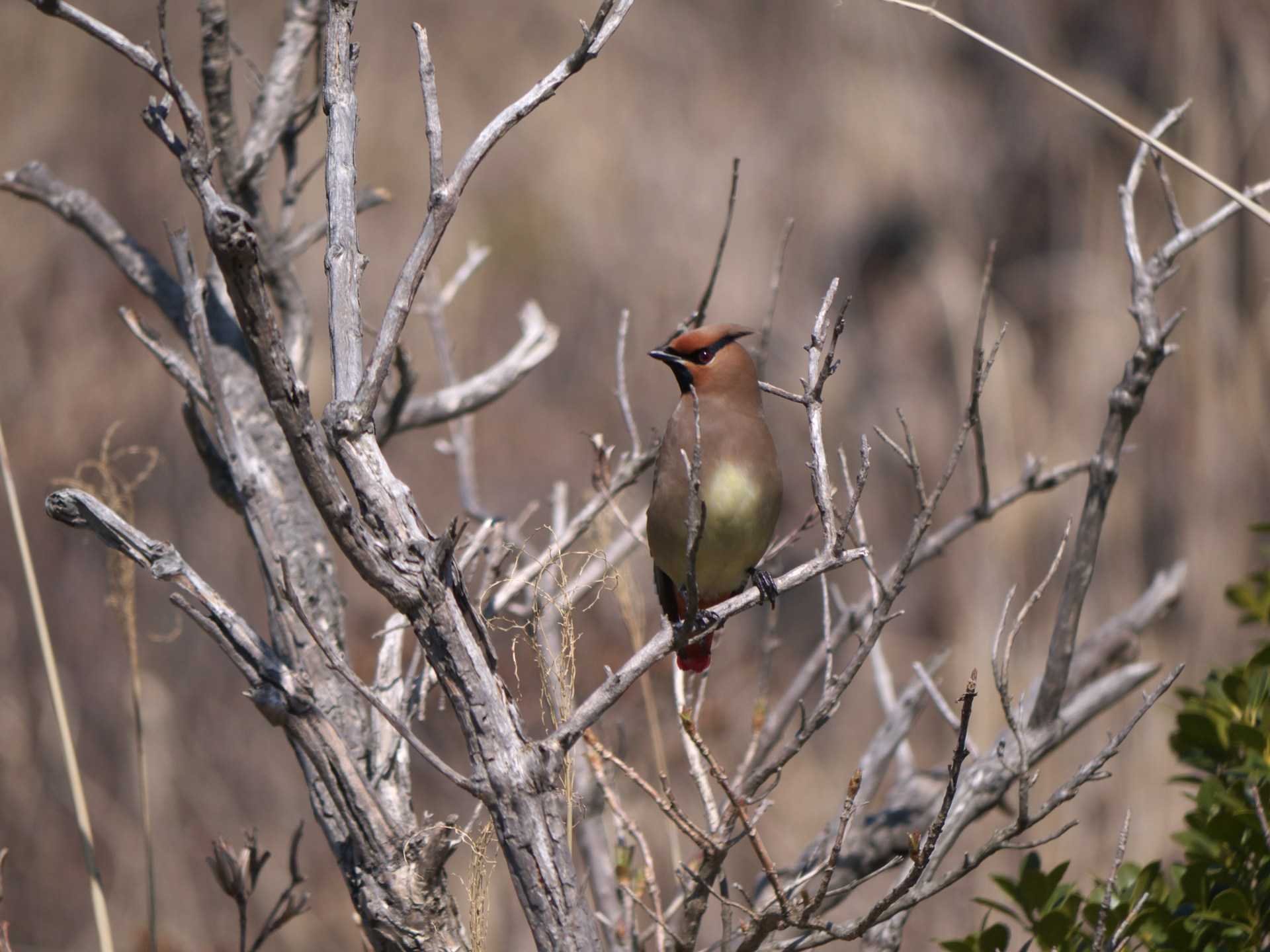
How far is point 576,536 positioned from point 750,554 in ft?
1.49

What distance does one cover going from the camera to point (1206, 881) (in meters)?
1.87

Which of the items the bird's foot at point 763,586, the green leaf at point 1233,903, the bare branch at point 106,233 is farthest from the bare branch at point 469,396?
the green leaf at point 1233,903

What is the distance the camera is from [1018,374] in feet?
18.8

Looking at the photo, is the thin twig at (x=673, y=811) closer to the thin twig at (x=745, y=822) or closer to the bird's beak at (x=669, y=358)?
the thin twig at (x=745, y=822)

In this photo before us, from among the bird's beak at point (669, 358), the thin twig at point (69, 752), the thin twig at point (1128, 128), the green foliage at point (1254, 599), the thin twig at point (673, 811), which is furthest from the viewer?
the bird's beak at point (669, 358)

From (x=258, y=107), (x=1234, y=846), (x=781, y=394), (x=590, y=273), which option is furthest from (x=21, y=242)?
(x=1234, y=846)

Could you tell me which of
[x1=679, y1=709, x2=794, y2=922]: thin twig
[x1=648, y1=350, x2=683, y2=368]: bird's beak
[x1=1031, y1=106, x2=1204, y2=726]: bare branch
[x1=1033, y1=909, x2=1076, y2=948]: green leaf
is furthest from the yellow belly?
[x1=1033, y1=909, x2=1076, y2=948]: green leaf

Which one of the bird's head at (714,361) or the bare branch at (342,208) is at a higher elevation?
the bird's head at (714,361)

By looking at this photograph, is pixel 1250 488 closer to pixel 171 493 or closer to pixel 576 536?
pixel 576 536

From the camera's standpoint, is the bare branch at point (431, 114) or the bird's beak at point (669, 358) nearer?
the bare branch at point (431, 114)

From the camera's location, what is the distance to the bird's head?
8.96 feet

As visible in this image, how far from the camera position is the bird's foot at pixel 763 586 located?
73.0 inches

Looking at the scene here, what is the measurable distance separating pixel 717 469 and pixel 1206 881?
1208mm

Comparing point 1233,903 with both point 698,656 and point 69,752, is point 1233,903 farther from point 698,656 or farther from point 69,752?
point 69,752
